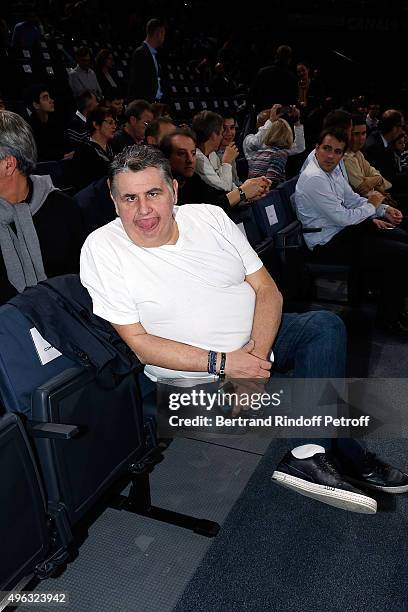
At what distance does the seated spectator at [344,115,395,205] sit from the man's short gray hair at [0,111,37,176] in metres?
2.56

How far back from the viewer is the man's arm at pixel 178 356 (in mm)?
1550

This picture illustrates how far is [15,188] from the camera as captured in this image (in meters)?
1.73

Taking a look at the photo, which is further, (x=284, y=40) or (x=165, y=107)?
(x=284, y=40)

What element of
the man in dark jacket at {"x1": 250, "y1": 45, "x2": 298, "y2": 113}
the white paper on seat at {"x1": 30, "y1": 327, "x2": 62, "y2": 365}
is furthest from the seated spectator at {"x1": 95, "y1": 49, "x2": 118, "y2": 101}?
the white paper on seat at {"x1": 30, "y1": 327, "x2": 62, "y2": 365}

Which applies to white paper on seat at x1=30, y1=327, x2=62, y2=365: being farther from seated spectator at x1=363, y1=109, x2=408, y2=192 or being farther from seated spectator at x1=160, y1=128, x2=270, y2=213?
seated spectator at x1=363, y1=109, x2=408, y2=192

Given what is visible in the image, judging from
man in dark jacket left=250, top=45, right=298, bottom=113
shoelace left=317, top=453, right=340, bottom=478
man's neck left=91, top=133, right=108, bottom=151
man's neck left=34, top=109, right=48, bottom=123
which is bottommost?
shoelace left=317, top=453, right=340, bottom=478

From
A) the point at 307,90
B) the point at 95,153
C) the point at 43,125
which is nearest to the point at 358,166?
the point at 95,153

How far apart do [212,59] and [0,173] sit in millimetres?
11299

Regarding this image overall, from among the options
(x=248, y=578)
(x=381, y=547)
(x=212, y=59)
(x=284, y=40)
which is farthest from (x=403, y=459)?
(x=284, y=40)

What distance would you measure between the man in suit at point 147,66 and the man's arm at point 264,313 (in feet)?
15.0

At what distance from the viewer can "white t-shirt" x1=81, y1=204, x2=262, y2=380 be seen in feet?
5.03

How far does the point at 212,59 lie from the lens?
1163 centimetres

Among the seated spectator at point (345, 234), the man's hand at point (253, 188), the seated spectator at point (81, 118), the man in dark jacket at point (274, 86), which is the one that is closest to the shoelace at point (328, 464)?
the seated spectator at point (345, 234)

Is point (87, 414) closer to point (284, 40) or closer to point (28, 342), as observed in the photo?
point (28, 342)
